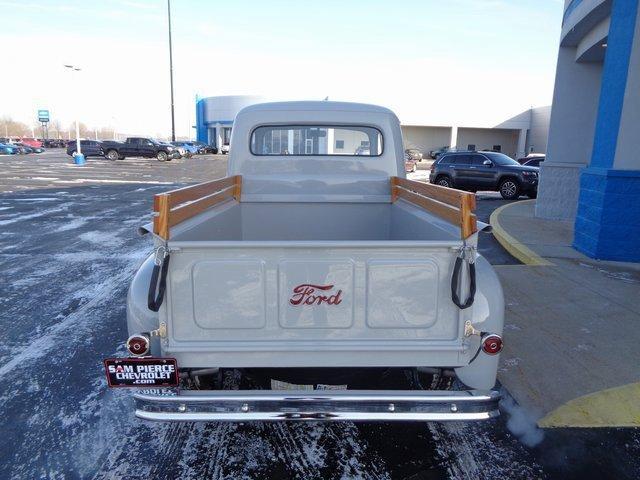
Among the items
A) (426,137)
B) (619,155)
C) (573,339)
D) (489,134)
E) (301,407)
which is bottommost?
(573,339)

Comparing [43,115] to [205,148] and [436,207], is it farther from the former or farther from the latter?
[436,207]

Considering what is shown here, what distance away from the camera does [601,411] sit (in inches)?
129

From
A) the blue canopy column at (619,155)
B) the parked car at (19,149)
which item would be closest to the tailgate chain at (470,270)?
the blue canopy column at (619,155)

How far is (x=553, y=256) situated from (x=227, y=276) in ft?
20.7

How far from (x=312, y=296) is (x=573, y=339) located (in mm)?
3099

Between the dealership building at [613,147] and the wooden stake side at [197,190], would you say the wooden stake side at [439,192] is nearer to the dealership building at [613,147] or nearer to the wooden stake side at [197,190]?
the wooden stake side at [197,190]

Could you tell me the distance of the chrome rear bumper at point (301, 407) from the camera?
7.64 feet

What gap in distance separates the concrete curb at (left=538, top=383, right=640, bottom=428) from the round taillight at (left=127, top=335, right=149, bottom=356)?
262 cm

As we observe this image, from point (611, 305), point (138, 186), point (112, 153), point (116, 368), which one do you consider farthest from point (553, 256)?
point (112, 153)

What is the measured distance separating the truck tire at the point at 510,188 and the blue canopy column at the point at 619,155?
932 centimetres

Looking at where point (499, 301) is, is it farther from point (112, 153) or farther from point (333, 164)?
point (112, 153)

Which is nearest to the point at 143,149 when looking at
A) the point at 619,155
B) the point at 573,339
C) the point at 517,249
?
the point at 517,249

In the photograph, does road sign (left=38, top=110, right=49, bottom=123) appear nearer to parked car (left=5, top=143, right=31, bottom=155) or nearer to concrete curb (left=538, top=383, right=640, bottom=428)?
parked car (left=5, top=143, right=31, bottom=155)

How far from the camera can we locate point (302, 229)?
15.0 feet
